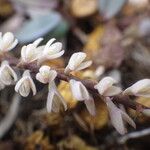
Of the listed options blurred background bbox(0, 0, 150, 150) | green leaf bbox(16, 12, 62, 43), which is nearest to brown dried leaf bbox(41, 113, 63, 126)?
blurred background bbox(0, 0, 150, 150)

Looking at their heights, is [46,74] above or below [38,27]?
above

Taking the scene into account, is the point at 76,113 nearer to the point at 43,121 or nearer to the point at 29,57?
the point at 43,121

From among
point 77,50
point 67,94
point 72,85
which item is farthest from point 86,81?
point 77,50

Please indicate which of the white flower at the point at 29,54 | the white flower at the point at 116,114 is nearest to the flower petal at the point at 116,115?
the white flower at the point at 116,114

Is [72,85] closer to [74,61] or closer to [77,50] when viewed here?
[74,61]

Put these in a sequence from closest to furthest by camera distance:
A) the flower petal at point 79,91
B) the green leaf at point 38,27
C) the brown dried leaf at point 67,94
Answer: the flower petal at point 79,91, the brown dried leaf at point 67,94, the green leaf at point 38,27

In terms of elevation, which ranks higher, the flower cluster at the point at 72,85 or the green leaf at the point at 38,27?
the flower cluster at the point at 72,85

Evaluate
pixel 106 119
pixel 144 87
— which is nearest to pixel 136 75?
pixel 106 119

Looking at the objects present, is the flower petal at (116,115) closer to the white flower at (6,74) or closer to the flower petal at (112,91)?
the flower petal at (112,91)
